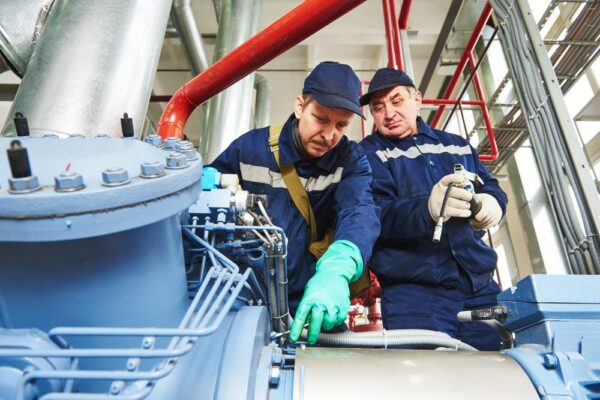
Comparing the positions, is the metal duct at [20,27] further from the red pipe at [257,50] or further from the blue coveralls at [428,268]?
the blue coveralls at [428,268]

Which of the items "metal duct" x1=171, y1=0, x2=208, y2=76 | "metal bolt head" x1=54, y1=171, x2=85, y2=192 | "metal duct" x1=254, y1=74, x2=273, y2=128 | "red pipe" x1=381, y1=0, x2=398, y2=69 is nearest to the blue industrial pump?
"metal bolt head" x1=54, y1=171, x2=85, y2=192

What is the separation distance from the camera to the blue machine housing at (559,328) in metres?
0.64

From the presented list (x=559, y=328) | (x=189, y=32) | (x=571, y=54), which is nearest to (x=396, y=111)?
(x=559, y=328)

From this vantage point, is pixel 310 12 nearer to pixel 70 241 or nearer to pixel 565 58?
pixel 70 241

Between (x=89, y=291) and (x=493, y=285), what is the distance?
1.32m

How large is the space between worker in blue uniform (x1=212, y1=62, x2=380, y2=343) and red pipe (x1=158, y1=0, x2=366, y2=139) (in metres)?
0.15

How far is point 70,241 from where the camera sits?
504mm

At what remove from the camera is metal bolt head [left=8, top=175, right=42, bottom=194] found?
1.46 ft

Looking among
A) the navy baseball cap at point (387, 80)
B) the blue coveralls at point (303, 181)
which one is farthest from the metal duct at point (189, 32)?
the blue coveralls at point (303, 181)

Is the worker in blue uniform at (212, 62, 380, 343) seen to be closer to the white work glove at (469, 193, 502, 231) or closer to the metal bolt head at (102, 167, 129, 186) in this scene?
the white work glove at (469, 193, 502, 231)

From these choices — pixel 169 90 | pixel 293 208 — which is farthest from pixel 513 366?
pixel 169 90

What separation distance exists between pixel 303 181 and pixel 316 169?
0.06 metres

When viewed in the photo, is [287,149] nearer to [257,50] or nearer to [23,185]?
[257,50]

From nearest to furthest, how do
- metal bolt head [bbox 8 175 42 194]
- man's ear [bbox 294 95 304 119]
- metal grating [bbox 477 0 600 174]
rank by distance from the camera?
metal bolt head [bbox 8 175 42 194], man's ear [bbox 294 95 304 119], metal grating [bbox 477 0 600 174]
